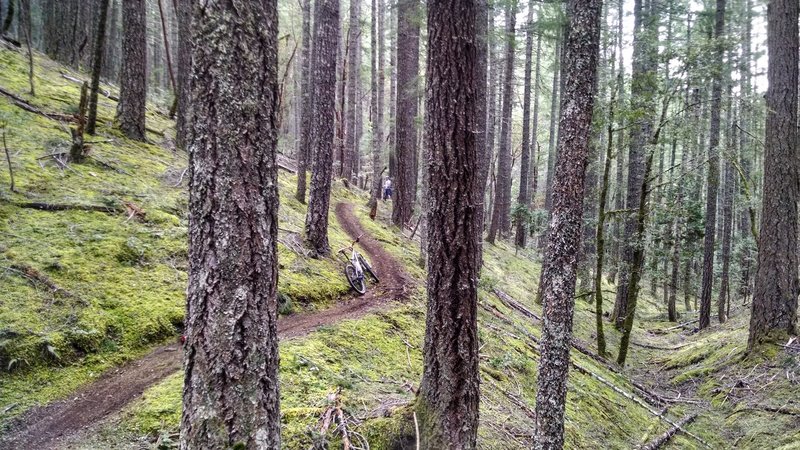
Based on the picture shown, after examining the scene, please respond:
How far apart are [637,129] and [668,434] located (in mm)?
7197

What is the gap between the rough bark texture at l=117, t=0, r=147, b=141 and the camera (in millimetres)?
9656

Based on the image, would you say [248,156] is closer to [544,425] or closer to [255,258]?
[255,258]

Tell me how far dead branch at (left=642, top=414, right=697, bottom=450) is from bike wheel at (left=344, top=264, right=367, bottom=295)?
5.27 m

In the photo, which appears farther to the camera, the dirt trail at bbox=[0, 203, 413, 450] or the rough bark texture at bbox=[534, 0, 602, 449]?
the rough bark texture at bbox=[534, 0, 602, 449]

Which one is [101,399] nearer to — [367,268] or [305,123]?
[367,268]

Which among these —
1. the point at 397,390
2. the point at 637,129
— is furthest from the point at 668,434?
the point at 637,129

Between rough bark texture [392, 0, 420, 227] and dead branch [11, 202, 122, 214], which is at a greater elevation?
rough bark texture [392, 0, 420, 227]

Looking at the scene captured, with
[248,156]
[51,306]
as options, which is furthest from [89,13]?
[248,156]

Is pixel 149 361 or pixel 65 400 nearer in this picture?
pixel 65 400

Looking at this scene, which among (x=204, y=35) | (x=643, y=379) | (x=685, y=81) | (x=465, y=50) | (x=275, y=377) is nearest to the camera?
(x=204, y=35)

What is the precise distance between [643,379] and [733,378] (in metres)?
1.99

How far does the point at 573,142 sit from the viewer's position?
4.64 m

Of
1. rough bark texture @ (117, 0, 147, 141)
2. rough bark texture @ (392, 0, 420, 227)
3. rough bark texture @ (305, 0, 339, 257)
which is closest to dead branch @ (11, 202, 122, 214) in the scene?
rough bark texture @ (305, 0, 339, 257)

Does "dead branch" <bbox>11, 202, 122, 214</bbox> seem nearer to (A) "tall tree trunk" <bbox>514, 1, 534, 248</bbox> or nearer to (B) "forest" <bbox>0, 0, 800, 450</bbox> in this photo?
(B) "forest" <bbox>0, 0, 800, 450</bbox>
